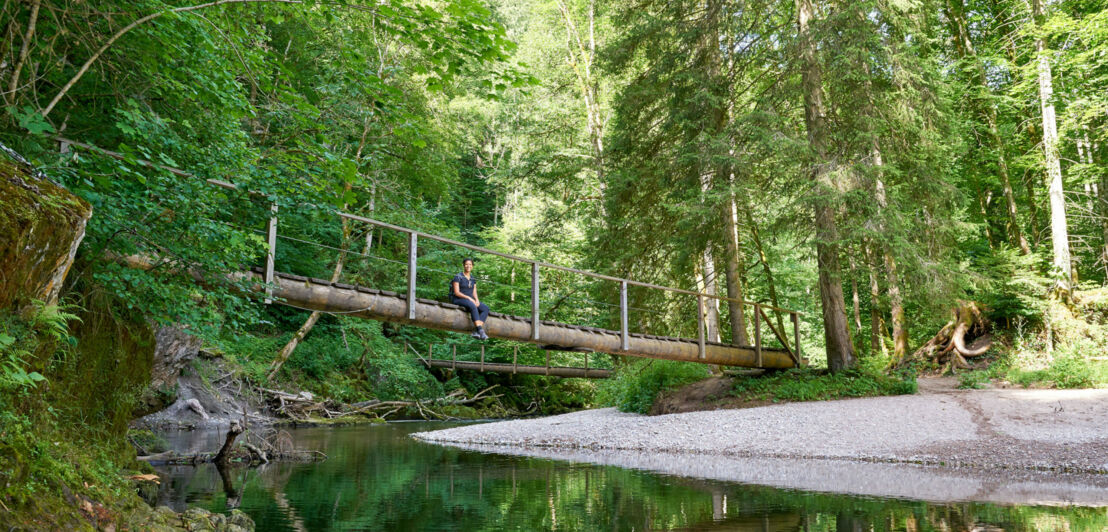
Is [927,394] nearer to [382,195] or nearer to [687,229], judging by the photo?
[687,229]

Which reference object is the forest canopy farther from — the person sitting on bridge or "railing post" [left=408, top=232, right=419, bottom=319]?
the person sitting on bridge

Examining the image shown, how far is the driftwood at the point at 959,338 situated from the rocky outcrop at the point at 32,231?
15.3 m

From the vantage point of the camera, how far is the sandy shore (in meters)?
6.75

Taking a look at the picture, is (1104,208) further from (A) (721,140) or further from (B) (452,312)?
(B) (452,312)

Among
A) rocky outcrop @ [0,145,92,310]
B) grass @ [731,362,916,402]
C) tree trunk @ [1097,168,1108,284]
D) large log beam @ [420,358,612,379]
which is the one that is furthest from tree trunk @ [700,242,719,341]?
rocky outcrop @ [0,145,92,310]

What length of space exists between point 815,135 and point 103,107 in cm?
1131

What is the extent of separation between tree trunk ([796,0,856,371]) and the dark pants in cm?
609

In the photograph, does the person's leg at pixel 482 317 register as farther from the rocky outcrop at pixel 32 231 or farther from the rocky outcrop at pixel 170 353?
the rocky outcrop at pixel 32 231

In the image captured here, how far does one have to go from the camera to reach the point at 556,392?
25.7m

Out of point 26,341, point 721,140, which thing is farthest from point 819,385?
point 26,341

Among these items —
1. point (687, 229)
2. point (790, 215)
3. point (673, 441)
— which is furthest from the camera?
point (687, 229)

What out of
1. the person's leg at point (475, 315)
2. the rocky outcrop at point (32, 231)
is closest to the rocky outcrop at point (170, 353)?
the person's leg at point (475, 315)

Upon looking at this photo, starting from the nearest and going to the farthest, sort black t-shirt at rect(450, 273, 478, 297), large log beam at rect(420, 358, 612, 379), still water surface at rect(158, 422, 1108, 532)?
still water surface at rect(158, 422, 1108, 532), black t-shirt at rect(450, 273, 478, 297), large log beam at rect(420, 358, 612, 379)

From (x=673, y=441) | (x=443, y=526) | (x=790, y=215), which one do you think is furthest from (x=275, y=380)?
(x=443, y=526)
